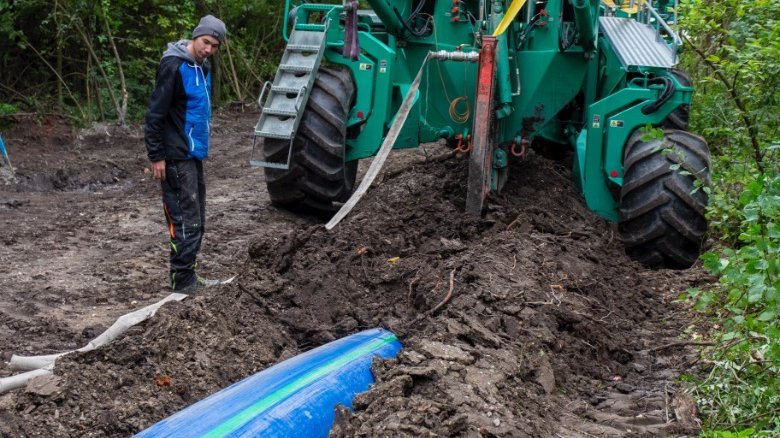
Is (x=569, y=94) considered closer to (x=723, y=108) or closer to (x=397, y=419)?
(x=723, y=108)

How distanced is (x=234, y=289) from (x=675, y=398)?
8.56 ft

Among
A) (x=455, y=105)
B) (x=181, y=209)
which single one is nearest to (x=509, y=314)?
(x=181, y=209)

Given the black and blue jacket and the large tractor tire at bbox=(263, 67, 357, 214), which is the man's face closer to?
the black and blue jacket

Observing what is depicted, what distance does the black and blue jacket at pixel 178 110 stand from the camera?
20.2ft

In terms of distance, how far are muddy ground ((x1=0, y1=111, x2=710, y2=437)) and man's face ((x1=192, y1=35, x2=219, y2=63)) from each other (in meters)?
1.37

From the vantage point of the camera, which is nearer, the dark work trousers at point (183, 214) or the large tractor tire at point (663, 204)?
the dark work trousers at point (183, 214)

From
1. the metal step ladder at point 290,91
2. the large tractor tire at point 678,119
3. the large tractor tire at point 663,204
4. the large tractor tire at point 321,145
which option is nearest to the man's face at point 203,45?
the metal step ladder at point 290,91

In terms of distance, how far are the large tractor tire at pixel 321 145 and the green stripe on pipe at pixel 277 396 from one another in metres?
3.88

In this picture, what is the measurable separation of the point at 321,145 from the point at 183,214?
223 centimetres

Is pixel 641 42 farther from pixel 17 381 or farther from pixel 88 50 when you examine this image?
pixel 88 50

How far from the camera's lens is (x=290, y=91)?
329 inches

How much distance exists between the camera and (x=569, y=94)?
26.6 feet

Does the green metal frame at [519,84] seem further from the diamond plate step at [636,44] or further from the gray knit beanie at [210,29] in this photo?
the gray knit beanie at [210,29]

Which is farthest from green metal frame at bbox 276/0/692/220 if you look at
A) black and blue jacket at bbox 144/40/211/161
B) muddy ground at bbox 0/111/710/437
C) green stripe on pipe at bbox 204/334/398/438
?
green stripe on pipe at bbox 204/334/398/438
